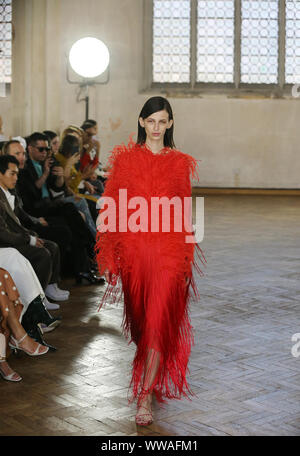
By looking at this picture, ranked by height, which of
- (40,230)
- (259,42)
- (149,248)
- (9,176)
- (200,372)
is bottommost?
(200,372)

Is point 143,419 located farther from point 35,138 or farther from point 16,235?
point 35,138

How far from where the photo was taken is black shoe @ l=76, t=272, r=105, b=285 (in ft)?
23.1

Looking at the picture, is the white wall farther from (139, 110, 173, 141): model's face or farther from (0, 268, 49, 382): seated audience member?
(139, 110, 173, 141): model's face

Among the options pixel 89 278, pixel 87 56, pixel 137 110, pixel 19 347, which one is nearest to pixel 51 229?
pixel 89 278

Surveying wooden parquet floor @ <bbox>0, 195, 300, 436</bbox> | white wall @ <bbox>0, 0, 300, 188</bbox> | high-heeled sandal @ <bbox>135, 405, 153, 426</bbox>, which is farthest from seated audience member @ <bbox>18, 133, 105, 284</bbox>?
white wall @ <bbox>0, 0, 300, 188</bbox>

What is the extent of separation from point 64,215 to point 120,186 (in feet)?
11.1

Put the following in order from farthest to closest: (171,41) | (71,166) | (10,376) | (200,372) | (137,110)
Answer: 1. (171,41)
2. (137,110)
3. (71,166)
4. (200,372)
5. (10,376)

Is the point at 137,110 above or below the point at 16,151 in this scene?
above

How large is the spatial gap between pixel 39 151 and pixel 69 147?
65 cm

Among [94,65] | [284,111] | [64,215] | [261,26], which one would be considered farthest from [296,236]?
[261,26]

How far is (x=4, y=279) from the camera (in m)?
4.48

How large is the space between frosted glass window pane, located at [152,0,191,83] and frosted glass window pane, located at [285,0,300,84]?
2141 mm

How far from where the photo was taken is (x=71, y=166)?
7566mm

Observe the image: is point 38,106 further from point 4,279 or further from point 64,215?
point 4,279
